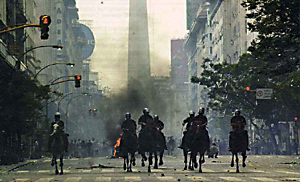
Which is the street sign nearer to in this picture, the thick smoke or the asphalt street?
the asphalt street

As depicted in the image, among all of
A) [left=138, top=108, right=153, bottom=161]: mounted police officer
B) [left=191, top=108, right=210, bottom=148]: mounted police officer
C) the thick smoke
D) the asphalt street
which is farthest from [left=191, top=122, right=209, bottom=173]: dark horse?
the thick smoke

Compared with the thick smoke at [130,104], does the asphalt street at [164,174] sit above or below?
below

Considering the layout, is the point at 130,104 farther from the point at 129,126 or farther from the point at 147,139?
the point at 129,126

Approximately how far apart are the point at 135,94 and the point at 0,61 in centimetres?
11537

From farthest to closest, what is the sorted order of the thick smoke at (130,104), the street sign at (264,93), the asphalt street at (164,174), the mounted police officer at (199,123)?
the thick smoke at (130,104), the street sign at (264,93), the mounted police officer at (199,123), the asphalt street at (164,174)

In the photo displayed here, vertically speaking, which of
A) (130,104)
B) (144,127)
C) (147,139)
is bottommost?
(147,139)

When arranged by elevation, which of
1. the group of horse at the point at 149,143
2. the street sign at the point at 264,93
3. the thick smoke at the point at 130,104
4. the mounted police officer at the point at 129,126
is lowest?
the group of horse at the point at 149,143

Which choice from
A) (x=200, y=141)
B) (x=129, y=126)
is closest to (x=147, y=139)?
(x=129, y=126)

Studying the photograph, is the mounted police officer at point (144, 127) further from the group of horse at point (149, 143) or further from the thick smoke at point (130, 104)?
the thick smoke at point (130, 104)

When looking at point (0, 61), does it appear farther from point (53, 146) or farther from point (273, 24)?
point (273, 24)

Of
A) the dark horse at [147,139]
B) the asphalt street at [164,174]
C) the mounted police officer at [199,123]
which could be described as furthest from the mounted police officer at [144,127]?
the mounted police officer at [199,123]

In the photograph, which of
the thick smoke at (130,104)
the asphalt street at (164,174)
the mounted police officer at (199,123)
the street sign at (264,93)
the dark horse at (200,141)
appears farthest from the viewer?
the thick smoke at (130,104)

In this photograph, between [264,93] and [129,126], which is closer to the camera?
[129,126]

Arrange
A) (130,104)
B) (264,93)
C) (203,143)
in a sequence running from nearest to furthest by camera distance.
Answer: (203,143)
(264,93)
(130,104)
